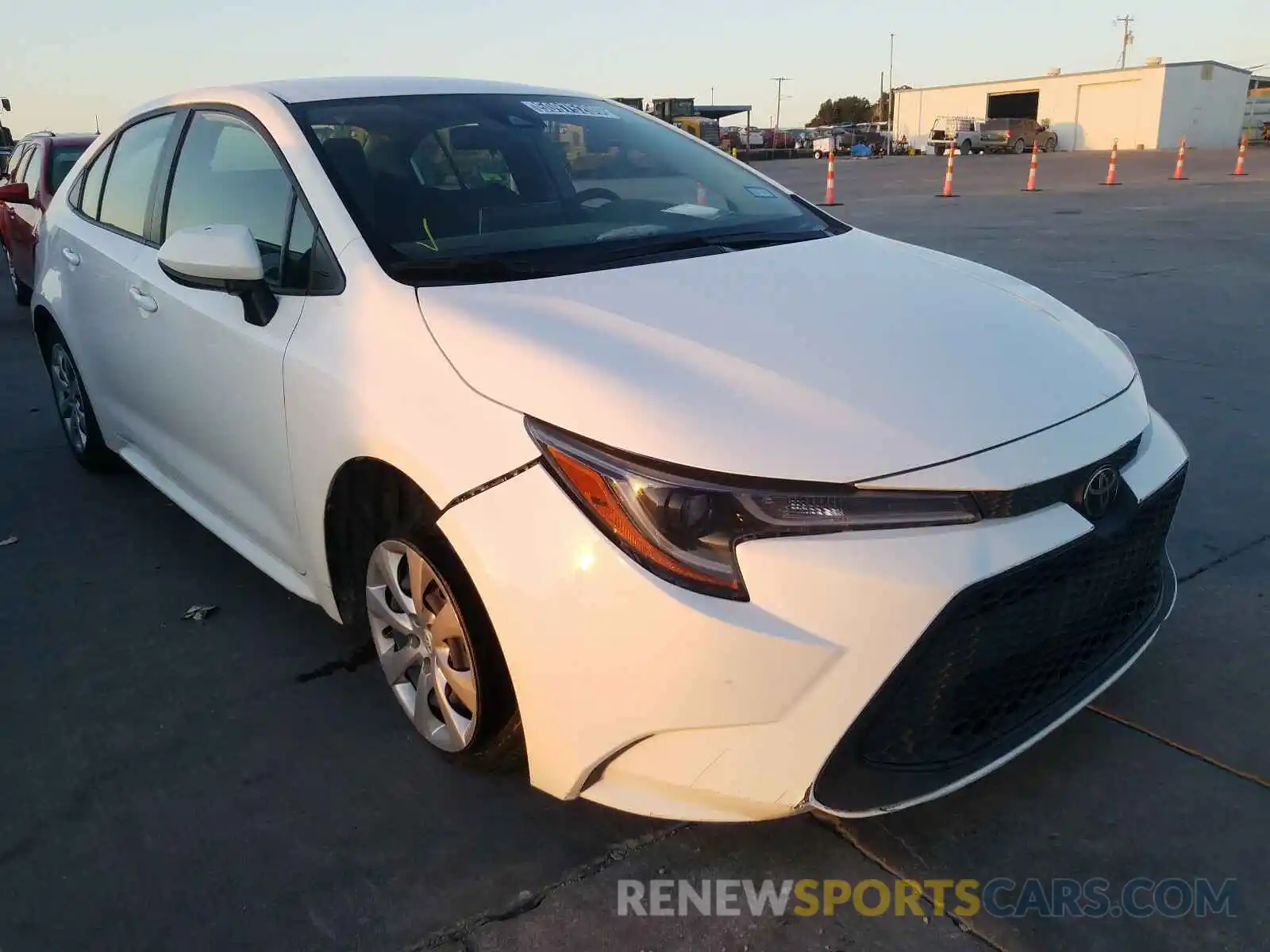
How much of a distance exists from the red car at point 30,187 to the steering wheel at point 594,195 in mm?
5558

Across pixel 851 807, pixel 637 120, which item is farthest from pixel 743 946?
pixel 637 120

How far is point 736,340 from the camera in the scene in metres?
2.10

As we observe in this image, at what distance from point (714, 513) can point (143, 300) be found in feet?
7.73

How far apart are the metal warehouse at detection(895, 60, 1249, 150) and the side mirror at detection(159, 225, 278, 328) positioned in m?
57.3

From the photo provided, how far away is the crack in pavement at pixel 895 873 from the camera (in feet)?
6.27

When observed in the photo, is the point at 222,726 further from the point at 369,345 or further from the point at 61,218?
the point at 61,218

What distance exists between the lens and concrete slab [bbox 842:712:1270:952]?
6.29 feet

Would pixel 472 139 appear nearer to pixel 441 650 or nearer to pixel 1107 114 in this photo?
pixel 441 650

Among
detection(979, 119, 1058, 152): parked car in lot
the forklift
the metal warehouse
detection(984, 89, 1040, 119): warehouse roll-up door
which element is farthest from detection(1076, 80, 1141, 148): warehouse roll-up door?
the forklift

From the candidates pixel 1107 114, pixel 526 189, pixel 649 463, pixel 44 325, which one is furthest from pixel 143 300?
pixel 1107 114

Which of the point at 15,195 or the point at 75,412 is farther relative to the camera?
the point at 15,195

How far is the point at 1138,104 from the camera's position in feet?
170

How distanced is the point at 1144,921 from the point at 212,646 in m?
2.49

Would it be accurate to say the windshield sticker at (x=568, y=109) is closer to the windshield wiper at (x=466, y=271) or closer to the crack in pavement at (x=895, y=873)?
the windshield wiper at (x=466, y=271)
